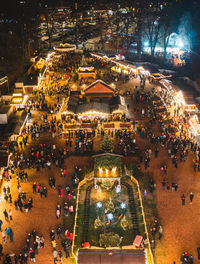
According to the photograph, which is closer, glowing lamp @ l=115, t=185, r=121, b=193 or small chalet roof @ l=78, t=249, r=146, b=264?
small chalet roof @ l=78, t=249, r=146, b=264

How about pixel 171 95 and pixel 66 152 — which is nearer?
pixel 66 152

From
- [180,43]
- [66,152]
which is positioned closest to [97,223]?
[66,152]

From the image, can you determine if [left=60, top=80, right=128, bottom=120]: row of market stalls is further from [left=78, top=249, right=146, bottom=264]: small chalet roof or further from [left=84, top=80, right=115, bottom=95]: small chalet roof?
[left=78, top=249, right=146, bottom=264]: small chalet roof

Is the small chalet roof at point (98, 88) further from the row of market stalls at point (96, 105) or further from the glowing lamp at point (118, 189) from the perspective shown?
the glowing lamp at point (118, 189)

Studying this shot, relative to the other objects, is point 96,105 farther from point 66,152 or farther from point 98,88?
point 66,152

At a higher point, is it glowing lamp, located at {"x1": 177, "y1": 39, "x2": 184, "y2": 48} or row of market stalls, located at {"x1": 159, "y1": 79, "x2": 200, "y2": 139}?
glowing lamp, located at {"x1": 177, "y1": 39, "x2": 184, "y2": 48}

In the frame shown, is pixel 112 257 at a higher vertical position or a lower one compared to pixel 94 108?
lower

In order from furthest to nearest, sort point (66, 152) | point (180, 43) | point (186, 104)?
point (180, 43), point (186, 104), point (66, 152)

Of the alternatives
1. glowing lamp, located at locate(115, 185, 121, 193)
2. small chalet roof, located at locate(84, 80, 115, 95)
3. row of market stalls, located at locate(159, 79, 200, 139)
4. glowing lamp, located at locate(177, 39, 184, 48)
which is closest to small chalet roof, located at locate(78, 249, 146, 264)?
glowing lamp, located at locate(115, 185, 121, 193)

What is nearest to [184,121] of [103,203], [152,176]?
[152,176]

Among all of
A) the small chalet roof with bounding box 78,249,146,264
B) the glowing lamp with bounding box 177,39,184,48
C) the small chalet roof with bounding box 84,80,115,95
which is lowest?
the small chalet roof with bounding box 78,249,146,264

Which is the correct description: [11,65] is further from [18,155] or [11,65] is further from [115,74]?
[18,155]
